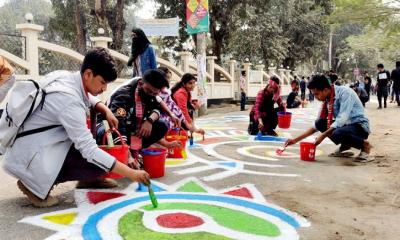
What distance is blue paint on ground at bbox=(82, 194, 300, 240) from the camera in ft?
8.66

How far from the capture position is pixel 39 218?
2.88 meters

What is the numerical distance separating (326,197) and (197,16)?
910 cm

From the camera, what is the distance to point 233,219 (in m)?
2.94

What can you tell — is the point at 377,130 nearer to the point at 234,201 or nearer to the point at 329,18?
the point at 329,18

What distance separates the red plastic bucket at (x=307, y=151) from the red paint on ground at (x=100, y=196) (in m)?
2.71

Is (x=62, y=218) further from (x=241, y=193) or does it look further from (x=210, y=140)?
(x=210, y=140)

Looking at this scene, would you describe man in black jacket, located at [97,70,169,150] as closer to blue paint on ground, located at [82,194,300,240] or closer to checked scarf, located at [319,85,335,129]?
blue paint on ground, located at [82,194,300,240]

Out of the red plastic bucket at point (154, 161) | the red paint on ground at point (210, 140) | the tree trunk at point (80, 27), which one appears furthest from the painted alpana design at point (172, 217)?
the tree trunk at point (80, 27)

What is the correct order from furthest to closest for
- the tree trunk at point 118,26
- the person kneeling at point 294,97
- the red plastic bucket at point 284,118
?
the tree trunk at point 118,26, the person kneeling at point 294,97, the red plastic bucket at point 284,118

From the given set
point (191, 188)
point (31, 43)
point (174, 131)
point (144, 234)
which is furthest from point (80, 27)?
point (144, 234)

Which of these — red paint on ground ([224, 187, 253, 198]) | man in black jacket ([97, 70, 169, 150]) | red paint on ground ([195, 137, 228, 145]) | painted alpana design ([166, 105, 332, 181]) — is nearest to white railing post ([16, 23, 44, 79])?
painted alpana design ([166, 105, 332, 181])

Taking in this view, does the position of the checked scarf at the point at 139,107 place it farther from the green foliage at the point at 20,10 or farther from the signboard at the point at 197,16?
the green foliage at the point at 20,10

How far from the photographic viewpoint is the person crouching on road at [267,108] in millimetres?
7059

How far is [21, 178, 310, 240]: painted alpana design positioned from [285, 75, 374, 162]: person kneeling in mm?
1849
